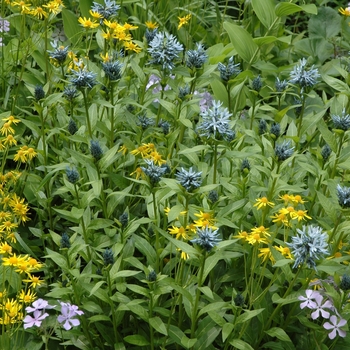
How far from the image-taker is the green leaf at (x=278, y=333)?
1995mm

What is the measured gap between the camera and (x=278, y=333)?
201cm

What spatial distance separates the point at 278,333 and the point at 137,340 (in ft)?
1.36

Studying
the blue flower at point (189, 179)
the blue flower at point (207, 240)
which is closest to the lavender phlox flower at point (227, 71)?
the blue flower at point (189, 179)

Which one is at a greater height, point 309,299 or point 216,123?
point 216,123

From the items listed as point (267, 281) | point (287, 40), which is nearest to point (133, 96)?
point (287, 40)

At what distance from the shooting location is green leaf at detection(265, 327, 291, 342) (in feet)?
6.55

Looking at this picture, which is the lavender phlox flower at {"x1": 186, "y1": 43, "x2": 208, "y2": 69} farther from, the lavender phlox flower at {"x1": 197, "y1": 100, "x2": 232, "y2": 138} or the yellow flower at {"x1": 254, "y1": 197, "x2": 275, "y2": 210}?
the yellow flower at {"x1": 254, "y1": 197, "x2": 275, "y2": 210}

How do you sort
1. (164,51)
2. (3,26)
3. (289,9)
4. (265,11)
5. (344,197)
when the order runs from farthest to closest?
(3,26) < (265,11) < (289,9) < (164,51) < (344,197)

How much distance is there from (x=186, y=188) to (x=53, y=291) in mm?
505

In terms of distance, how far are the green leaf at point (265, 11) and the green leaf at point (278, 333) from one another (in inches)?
52.5

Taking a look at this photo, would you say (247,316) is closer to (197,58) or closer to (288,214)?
(288,214)

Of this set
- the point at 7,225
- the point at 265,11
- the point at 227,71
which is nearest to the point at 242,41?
the point at 265,11

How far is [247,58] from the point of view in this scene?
282 cm

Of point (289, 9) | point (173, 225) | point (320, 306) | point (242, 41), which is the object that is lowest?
point (320, 306)
